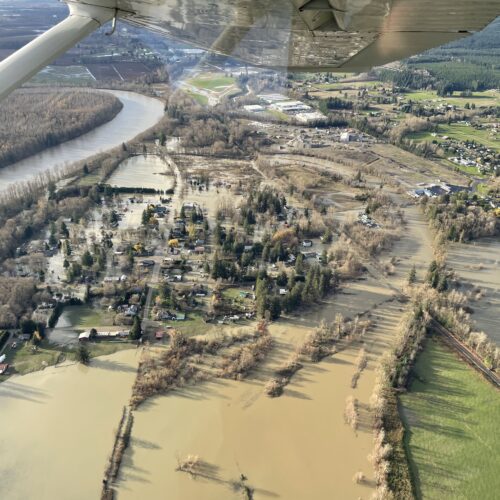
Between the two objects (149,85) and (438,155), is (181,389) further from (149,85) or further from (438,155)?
(149,85)

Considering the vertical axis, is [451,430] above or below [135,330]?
below

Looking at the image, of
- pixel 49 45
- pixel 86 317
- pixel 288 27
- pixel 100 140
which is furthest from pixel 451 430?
pixel 100 140

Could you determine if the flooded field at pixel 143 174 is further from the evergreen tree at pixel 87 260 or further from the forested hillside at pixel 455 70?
the forested hillside at pixel 455 70

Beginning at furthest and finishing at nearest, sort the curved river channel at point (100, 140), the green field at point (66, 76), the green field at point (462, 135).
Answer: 1. the green field at point (66, 76)
2. the green field at point (462, 135)
3. the curved river channel at point (100, 140)

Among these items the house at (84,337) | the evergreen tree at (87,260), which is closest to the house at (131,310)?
the house at (84,337)

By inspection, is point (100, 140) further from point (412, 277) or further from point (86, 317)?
point (412, 277)

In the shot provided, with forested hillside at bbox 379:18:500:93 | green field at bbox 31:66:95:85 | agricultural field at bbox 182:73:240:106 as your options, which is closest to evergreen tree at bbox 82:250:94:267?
agricultural field at bbox 182:73:240:106
